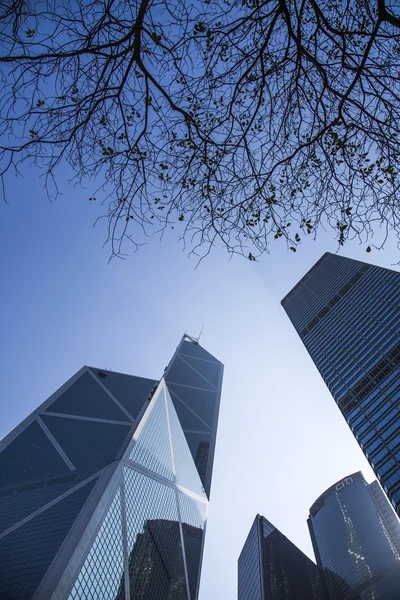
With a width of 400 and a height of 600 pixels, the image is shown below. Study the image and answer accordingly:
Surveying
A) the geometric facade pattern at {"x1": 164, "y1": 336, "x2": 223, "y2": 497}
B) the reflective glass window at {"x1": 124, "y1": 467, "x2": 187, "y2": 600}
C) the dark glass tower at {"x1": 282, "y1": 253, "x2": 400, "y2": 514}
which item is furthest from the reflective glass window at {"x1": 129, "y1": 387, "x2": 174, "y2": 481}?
the dark glass tower at {"x1": 282, "y1": 253, "x2": 400, "y2": 514}

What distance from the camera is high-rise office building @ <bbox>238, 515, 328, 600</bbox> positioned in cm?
7356

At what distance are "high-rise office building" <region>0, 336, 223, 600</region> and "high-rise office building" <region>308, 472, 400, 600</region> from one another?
104 feet

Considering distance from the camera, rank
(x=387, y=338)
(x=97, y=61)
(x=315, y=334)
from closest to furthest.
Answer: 1. (x=97, y=61)
2. (x=387, y=338)
3. (x=315, y=334)

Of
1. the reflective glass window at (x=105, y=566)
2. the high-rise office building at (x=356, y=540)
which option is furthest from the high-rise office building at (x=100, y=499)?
the high-rise office building at (x=356, y=540)

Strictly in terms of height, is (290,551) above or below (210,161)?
below

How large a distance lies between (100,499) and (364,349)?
1626 inches

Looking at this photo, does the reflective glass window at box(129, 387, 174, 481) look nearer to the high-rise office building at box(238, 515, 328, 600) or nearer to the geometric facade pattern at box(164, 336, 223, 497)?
the geometric facade pattern at box(164, 336, 223, 497)

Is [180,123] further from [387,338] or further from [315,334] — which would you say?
[315,334]

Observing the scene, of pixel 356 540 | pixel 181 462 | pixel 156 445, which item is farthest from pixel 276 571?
pixel 156 445

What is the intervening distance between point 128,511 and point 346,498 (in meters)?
65.8

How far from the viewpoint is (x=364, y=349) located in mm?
49375

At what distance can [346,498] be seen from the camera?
82688mm

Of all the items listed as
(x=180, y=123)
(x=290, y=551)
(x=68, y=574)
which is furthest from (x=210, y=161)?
(x=290, y=551)

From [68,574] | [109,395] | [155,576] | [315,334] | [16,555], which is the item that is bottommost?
[155,576]
